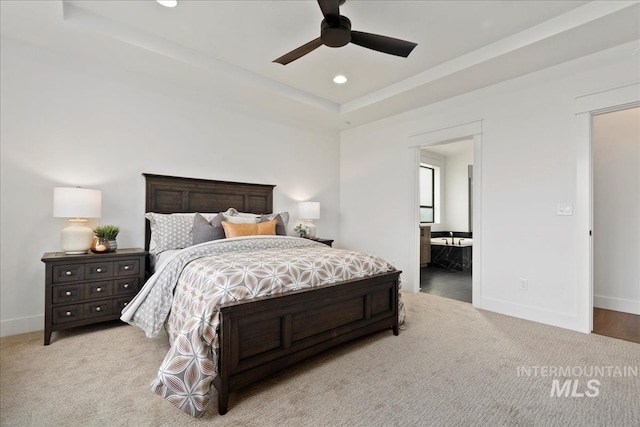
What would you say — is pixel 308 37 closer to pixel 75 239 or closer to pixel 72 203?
pixel 72 203

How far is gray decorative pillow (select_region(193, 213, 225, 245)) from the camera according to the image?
3.21 meters

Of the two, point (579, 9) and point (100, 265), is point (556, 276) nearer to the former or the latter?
point (579, 9)

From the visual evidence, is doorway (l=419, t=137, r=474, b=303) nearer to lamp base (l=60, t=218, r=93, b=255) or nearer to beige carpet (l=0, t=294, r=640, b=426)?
beige carpet (l=0, t=294, r=640, b=426)

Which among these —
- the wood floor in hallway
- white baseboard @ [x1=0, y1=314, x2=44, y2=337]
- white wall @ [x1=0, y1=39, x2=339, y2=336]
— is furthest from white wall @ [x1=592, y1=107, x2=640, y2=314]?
white baseboard @ [x1=0, y1=314, x2=44, y2=337]

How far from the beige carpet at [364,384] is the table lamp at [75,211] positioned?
31.9 inches

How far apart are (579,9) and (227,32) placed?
295 centimetres

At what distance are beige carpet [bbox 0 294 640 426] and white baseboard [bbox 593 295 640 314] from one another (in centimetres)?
125

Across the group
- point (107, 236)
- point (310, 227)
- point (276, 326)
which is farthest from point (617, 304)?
point (107, 236)

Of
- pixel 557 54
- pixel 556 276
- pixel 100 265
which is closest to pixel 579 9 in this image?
pixel 557 54

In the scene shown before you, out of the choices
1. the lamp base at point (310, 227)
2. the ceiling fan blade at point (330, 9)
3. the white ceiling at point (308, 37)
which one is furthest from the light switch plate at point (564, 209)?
the lamp base at point (310, 227)

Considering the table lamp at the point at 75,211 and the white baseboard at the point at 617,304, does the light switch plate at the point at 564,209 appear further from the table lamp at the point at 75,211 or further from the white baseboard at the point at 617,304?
the table lamp at the point at 75,211

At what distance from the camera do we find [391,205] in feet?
15.6

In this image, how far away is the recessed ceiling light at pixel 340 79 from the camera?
3.68m

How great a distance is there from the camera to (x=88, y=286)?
2.76 m
